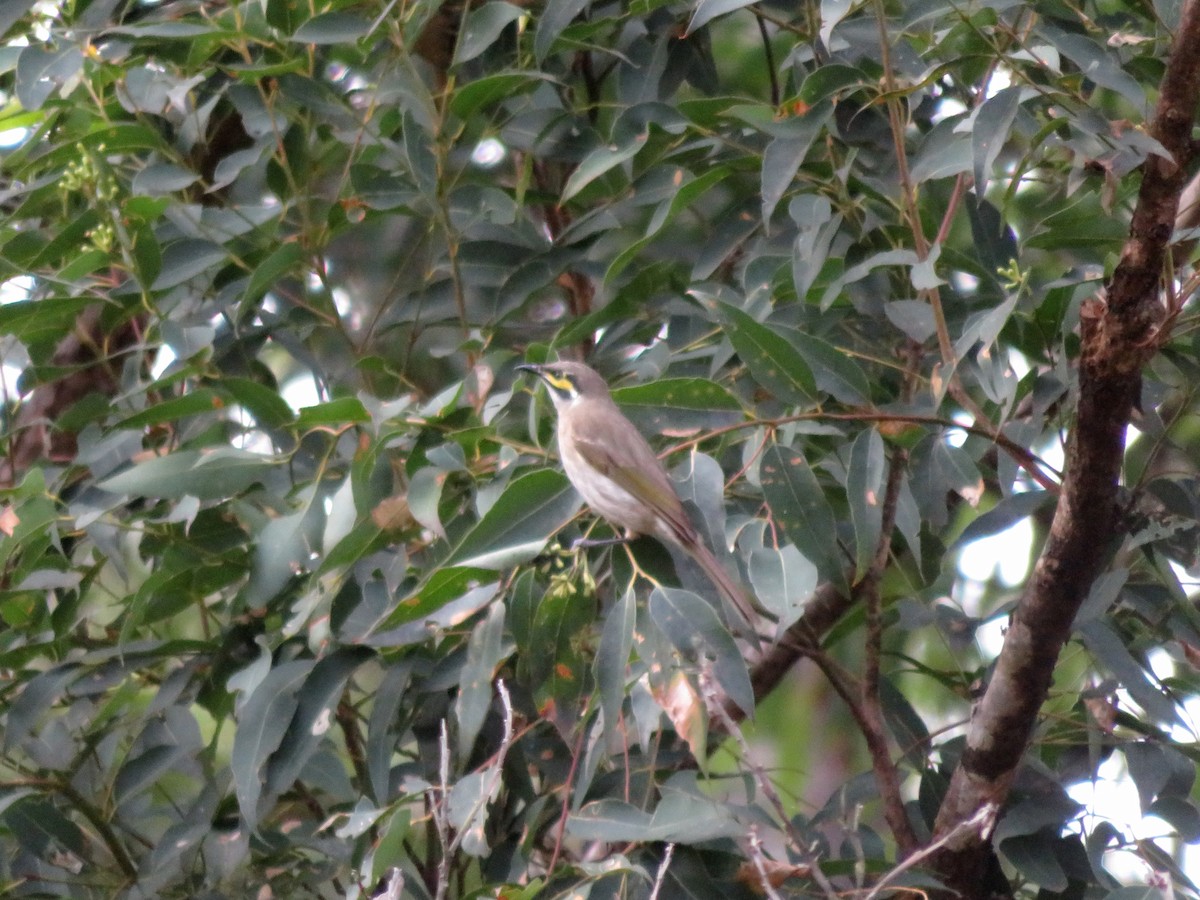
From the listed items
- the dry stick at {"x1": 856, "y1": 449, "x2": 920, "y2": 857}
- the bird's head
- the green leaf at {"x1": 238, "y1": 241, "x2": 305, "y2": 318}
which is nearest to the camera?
the dry stick at {"x1": 856, "y1": 449, "x2": 920, "y2": 857}

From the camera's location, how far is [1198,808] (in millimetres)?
3000

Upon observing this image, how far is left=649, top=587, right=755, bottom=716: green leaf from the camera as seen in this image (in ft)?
9.18

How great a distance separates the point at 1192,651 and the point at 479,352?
6.33ft

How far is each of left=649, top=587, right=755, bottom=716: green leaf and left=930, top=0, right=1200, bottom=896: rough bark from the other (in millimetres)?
505

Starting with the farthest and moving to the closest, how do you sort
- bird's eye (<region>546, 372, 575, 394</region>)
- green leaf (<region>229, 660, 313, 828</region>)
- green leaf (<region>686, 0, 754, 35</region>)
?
bird's eye (<region>546, 372, 575, 394</region>) < green leaf (<region>229, 660, 313, 828</region>) < green leaf (<region>686, 0, 754, 35</region>)

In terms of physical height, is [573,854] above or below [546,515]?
below

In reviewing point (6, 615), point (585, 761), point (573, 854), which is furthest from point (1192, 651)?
point (6, 615)

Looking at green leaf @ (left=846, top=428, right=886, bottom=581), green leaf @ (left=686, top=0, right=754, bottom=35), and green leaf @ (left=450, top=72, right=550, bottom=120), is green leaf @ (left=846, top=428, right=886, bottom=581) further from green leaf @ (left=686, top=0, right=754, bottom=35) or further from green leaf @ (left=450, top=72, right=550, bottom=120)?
green leaf @ (left=450, top=72, right=550, bottom=120)

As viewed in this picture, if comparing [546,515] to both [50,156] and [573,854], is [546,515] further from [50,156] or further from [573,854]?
[50,156]

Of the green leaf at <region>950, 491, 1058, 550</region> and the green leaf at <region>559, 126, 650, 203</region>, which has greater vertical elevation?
the green leaf at <region>559, 126, 650, 203</region>

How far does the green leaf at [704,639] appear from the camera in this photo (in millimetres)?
2799

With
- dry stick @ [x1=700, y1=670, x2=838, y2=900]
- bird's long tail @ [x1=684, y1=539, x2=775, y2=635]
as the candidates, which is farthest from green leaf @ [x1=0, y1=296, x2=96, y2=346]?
dry stick @ [x1=700, y1=670, x2=838, y2=900]

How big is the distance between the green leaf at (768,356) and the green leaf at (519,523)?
48 cm

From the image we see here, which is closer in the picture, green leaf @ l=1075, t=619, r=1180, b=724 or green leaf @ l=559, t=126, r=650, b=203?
green leaf @ l=1075, t=619, r=1180, b=724
